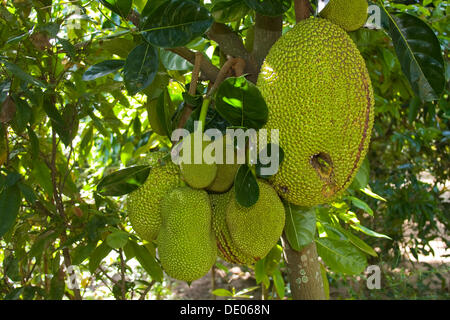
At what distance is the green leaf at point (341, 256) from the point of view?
89 cm

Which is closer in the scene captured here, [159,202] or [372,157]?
[159,202]

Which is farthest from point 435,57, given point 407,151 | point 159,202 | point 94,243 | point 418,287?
point 418,287

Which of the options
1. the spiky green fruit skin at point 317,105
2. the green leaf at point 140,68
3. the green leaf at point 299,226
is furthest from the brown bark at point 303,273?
the green leaf at point 140,68

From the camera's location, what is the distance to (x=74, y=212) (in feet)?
3.73

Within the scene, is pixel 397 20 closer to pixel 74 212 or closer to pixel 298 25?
pixel 298 25

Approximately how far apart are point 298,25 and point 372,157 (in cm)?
238

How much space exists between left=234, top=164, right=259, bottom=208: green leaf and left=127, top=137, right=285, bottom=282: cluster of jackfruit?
6 centimetres

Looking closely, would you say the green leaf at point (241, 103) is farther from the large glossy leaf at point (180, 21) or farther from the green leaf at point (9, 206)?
the green leaf at point (9, 206)

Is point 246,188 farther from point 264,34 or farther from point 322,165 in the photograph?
point 264,34

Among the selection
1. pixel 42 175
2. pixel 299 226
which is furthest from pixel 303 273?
pixel 42 175

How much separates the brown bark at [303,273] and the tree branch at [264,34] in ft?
1.05

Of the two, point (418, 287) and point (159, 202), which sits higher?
point (159, 202)

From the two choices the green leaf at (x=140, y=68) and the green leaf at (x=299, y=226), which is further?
the green leaf at (x=299, y=226)

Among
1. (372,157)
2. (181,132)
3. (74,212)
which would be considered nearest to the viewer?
(181,132)
